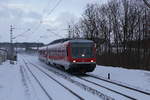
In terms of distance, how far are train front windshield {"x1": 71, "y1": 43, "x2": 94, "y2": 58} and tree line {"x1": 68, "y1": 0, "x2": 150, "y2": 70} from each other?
9.14 metres

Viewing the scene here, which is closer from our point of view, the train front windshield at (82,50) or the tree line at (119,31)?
the train front windshield at (82,50)

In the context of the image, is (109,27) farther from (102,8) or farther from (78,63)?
(78,63)

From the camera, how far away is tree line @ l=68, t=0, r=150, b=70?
3597 centimetres

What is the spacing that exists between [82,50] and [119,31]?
2761 centimetres

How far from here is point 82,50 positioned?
2408 centimetres

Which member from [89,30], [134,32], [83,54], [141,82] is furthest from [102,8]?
[141,82]

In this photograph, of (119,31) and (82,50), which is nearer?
(82,50)

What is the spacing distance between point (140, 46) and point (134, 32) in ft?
→ 38.5

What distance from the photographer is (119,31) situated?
166 feet

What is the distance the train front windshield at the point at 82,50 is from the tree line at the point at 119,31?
30.0 feet

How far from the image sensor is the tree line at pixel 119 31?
36.0 metres

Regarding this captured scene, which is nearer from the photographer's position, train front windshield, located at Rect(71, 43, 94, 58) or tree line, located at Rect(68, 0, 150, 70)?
train front windshield, located at Rect(71, 43, 94, 58)

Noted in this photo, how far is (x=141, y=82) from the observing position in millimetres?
18203

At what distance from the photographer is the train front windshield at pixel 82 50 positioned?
23859mm
